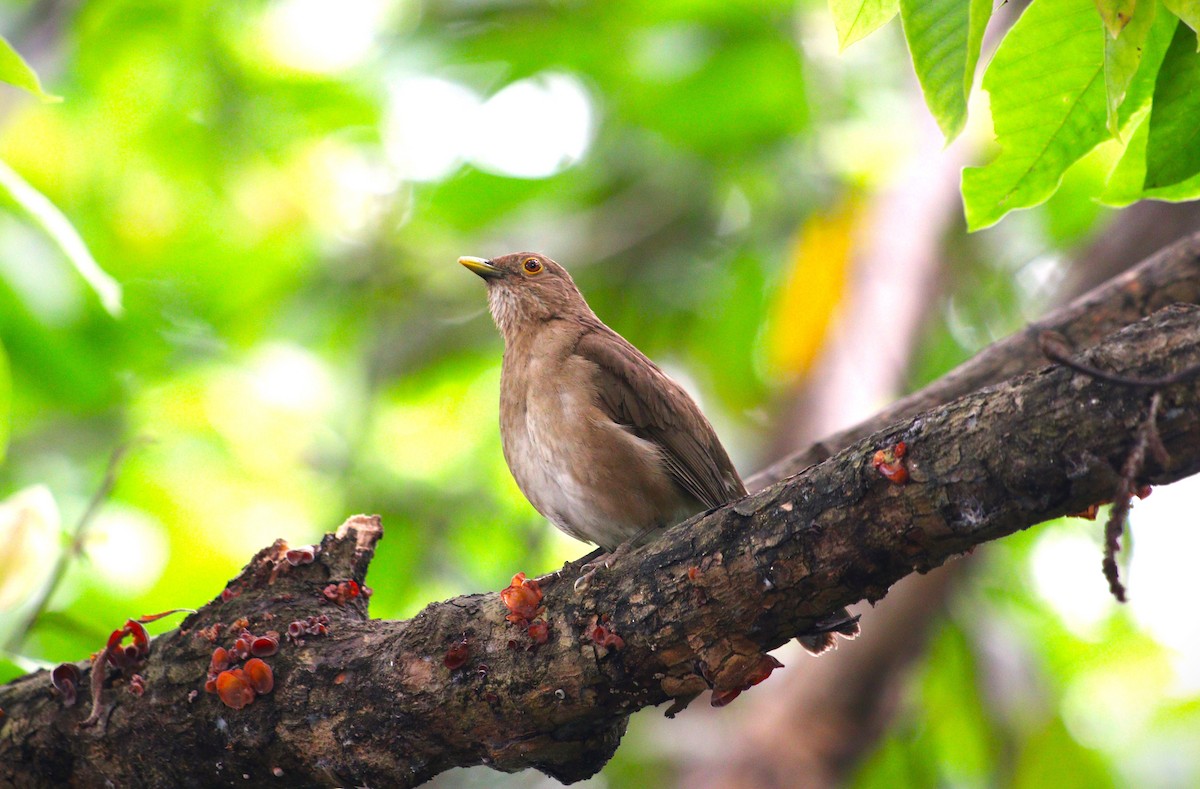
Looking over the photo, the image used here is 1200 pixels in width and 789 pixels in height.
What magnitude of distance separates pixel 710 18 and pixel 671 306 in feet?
6.83

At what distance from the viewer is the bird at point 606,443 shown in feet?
13.5

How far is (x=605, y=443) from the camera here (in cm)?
414

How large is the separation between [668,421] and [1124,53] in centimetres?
258

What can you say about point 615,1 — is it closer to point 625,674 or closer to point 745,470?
point 745,470

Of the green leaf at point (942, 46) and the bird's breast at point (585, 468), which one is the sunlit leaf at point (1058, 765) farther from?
the green leaf at point (942, 46)

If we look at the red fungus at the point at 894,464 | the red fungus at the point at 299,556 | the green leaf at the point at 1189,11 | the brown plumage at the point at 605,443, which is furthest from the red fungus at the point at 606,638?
the green leaf at the point at 1189,11

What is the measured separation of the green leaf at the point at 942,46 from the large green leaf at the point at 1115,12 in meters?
0.20

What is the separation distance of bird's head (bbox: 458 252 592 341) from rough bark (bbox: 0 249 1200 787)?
1.97m

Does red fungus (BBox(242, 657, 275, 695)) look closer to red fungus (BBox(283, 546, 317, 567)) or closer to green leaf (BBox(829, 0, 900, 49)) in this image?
red fungus (BBox(283, 546, 317, 567))

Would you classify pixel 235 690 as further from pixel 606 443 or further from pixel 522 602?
pixel 606 443

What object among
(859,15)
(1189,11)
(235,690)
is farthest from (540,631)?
(1189,11)

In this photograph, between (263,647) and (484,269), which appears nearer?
(263,647)

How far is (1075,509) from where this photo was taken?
215cm

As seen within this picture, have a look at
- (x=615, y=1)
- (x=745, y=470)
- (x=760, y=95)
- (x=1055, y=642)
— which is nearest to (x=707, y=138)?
(x=760, y=95)
